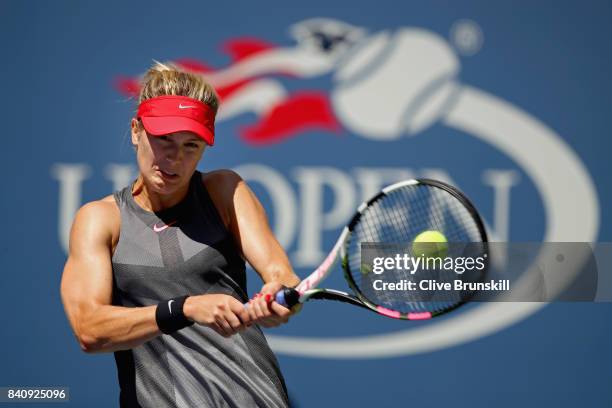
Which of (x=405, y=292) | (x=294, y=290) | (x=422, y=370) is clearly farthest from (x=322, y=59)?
(x=294, y=290)

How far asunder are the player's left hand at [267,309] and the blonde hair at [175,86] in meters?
0.50

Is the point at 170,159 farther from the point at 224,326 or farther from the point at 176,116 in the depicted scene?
the point at 224,326

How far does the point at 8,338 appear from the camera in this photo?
3625mm

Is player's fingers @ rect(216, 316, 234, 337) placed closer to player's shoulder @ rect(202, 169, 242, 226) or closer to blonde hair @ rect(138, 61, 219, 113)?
player's shoulder @ rect(202, 169, 242, 226)

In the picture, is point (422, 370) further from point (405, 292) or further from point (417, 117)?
point (405, 292)

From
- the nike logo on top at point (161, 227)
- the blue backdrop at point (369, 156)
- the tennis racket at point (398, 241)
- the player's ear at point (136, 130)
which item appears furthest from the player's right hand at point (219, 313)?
the blue backdrop at point (369, 156)

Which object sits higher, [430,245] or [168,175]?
[168,175]

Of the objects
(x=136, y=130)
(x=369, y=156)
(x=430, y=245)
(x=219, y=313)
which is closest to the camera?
(x=219, y=313)

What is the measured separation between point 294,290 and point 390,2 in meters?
2.10

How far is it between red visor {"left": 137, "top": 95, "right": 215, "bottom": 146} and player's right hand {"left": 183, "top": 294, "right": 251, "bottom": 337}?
41 cm

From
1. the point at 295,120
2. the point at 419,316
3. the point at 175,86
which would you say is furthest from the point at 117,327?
the point at 295,120

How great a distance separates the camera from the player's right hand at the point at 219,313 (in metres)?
1.80

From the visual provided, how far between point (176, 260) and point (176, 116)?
350 millimetres

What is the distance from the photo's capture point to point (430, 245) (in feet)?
7.85
